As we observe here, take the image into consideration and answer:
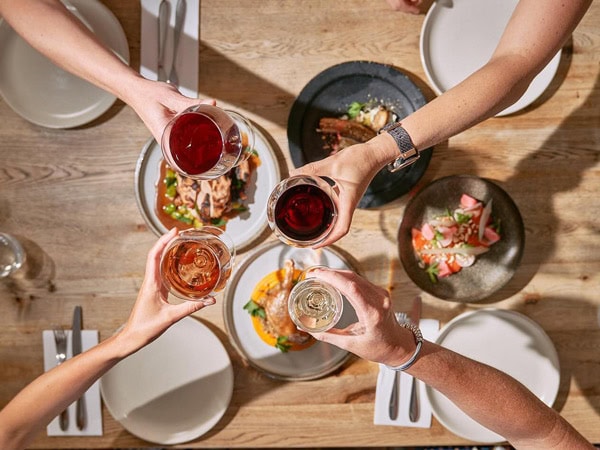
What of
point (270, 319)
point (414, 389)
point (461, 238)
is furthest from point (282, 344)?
point (461, 238)

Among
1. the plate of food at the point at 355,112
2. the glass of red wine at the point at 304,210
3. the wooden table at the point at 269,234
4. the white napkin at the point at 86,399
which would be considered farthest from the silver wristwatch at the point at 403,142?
the white napkin at the point at 86,399

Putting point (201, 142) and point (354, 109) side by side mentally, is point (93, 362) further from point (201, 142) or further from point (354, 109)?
point (354, 109)

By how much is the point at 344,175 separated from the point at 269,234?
0.62 metres

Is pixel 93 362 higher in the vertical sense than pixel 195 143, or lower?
lower

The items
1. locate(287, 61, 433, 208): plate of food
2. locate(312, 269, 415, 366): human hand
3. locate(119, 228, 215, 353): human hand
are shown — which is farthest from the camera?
locate(287, 61, 433, 208): plate of food

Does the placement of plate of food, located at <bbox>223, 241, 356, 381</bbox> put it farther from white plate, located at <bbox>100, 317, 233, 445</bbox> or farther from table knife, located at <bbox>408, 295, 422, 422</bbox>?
table knife, located at <bbox>408, 295, 422, 422</bbox>

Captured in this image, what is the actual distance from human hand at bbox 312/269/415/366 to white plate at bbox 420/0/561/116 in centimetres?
91

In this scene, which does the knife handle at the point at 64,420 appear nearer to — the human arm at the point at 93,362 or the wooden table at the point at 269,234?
the wooden table at the point at 269,234

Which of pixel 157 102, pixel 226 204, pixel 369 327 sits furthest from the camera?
pixel 226 204

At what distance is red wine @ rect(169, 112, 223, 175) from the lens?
1.60 m

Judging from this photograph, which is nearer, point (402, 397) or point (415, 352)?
point (415, 352)

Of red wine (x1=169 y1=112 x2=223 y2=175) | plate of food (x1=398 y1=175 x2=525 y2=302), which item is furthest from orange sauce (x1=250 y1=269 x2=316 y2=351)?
red wine (x1=169 y1=112 x2=223 y2=175)

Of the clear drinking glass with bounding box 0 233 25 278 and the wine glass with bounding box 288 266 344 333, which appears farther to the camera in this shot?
the clear drinking glass with bounding box 0 233 25 278

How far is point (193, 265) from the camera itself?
5.50 feet
